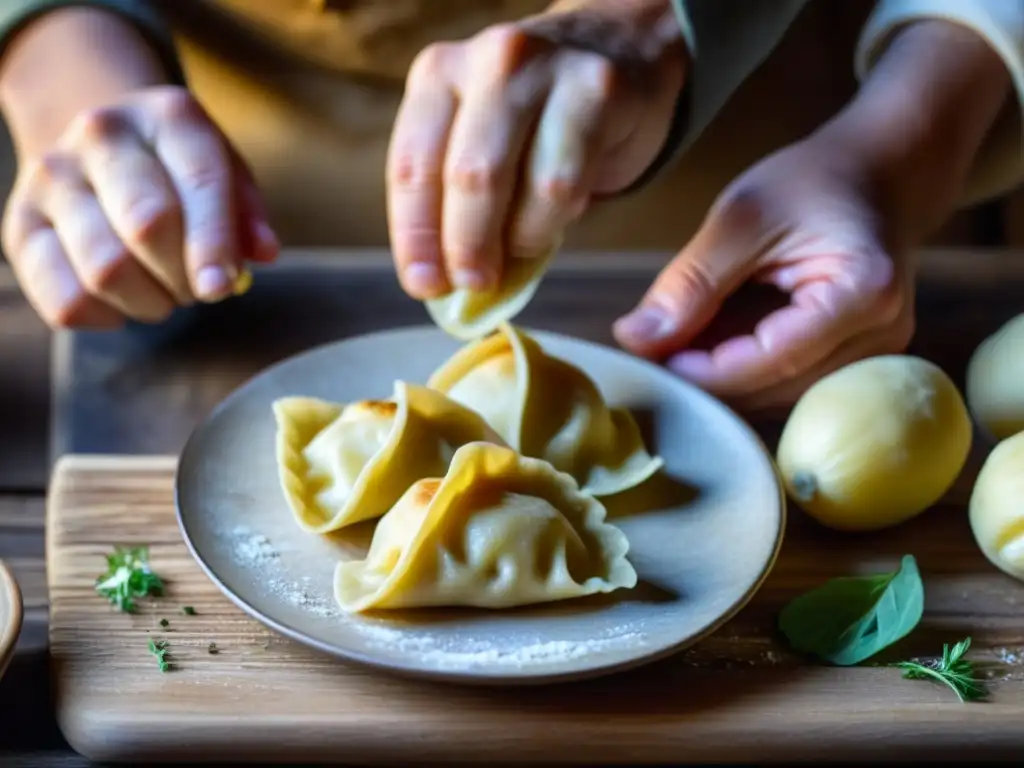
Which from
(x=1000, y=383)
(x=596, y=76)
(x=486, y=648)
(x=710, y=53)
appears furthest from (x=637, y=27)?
(x=486, y=648)

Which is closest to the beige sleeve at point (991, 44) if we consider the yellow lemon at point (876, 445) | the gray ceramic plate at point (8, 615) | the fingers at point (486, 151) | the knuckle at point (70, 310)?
the yellow lemon at point (876, 445)

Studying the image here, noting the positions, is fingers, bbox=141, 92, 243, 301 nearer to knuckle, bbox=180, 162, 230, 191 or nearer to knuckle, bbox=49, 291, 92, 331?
knuckle, bbox=180, 162, 230, 191

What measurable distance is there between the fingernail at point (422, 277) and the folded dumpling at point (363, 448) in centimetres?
10

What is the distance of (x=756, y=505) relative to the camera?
1.07 m

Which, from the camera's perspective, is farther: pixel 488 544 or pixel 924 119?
pixel 924 119

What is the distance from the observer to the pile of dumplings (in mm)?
961

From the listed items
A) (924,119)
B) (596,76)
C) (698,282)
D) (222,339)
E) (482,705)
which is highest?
(596,76)

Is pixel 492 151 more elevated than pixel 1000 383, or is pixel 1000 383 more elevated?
pixel 492 151

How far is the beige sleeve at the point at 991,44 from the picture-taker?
1.39 metres

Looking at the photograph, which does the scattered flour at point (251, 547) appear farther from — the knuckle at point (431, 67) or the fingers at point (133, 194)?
the knuckle at point (431, 67)

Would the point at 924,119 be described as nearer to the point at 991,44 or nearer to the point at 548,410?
the point at 991,44

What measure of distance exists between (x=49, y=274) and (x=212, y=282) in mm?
235

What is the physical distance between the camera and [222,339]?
1444mm

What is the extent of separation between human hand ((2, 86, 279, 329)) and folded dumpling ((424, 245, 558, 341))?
219 mm
